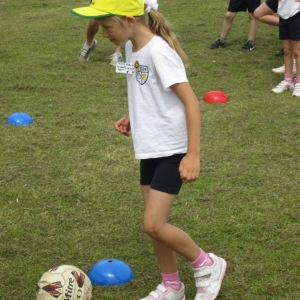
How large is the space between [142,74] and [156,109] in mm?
196

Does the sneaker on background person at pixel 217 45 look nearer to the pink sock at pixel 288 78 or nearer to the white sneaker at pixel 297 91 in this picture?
the pink sock at pixel 288 78

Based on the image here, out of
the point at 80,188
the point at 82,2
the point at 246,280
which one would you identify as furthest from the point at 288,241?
the point at 82,2

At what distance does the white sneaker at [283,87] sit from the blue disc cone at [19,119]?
3.10 meters

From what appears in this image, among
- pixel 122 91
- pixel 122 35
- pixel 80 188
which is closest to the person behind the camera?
pixel 122 35

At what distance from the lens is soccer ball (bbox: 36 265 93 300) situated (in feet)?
11.2

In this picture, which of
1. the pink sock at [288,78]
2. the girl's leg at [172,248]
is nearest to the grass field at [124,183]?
the girl's leg at [172,248]

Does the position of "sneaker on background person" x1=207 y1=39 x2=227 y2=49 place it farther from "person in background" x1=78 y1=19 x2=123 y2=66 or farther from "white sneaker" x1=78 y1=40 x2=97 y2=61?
"white sneaker" x1=78 y1=40 x2=97 y2=61

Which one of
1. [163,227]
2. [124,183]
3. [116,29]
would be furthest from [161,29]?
[124,183]

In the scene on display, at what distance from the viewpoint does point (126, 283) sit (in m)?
3.77

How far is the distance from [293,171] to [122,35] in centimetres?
266

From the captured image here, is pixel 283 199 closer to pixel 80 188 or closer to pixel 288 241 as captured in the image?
pixel 288 241

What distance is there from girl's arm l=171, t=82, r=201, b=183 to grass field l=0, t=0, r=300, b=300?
0.88 m

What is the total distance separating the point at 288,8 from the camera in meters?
7.57

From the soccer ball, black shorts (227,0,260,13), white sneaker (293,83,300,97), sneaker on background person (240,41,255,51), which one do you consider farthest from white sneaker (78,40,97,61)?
the soccer ball
